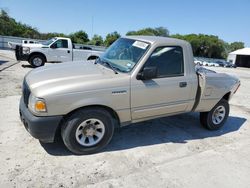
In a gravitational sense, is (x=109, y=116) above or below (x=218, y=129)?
above

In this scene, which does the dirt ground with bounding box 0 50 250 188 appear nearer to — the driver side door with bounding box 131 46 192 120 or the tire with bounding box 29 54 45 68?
the driver side door with bounding box 131 46 192 120

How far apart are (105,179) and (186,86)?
7.57ft

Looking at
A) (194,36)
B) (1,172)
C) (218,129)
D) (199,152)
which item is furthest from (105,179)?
(194,36)

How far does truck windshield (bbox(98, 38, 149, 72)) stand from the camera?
14.5 feet

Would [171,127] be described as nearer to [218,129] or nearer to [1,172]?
[218,129]

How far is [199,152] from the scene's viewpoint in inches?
183

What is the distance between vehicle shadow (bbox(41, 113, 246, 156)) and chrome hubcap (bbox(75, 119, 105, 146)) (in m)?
0.30

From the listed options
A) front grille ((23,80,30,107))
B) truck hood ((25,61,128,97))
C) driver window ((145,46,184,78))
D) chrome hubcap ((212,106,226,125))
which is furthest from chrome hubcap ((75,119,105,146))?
chrome hubcap ((212,106,226,125))

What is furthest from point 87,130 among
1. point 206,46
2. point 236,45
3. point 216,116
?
point 236,45

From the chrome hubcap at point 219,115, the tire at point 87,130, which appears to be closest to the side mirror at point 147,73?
the tire at point 87,130

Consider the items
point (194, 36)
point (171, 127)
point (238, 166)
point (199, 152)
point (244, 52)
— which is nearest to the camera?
point (238, 166)

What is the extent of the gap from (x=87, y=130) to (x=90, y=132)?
0.07 metres

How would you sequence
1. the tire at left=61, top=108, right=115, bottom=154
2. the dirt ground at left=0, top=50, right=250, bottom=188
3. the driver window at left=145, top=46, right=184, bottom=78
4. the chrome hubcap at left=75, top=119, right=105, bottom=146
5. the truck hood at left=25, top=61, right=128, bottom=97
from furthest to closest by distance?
the driver window at left=145, top=46, right=184, bottom=78
the chrome hubcap at left=75, top=119, right=105, bottom=146
the tire at left=61, top=108, right=115, bottom=154
the truck hood at left=25, top=61, right=128, bottom=97
the dirt ground at left=0, top=50, right=250, bottom=188

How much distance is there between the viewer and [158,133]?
532 cm
